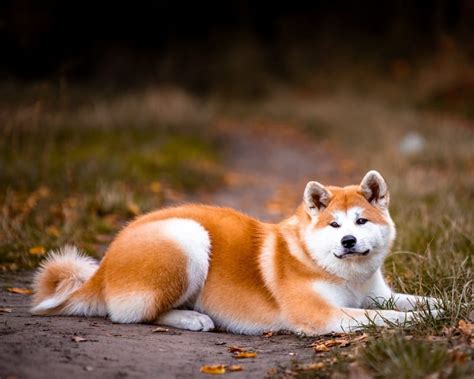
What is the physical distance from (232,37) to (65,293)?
923 inches

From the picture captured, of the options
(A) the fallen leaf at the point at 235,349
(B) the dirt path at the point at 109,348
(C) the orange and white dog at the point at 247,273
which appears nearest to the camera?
(B) the dirt path at the point at 109,348

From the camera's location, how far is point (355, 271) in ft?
14.2

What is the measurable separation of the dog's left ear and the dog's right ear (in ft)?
0.84

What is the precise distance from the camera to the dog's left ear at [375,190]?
4438 millimetres

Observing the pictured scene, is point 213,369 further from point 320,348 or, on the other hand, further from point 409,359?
point 409,359

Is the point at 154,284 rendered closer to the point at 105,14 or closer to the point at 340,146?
the point at 340,146

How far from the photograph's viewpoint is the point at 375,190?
450 cm

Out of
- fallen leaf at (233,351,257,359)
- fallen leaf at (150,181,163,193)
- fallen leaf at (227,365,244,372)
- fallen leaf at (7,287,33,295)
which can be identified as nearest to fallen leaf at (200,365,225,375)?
fallen leaf at (227,365,244,372)

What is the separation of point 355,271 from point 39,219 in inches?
162

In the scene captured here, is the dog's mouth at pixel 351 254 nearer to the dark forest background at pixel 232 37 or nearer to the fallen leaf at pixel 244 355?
the fallen leaf at pixel 244 355

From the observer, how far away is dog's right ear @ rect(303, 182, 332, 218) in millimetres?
4438

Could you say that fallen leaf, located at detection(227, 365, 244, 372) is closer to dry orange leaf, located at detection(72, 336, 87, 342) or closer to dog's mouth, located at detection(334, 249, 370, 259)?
dry orange leaf, located at detection(72, 336, 87, 342)

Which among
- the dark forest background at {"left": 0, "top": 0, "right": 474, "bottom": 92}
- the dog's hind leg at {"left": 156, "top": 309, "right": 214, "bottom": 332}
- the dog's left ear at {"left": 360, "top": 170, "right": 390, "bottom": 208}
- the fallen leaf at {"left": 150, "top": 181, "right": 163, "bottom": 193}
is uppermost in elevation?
the dark forest background at {"left": 0, "top": 0, "right": 474, "bottom": 92}

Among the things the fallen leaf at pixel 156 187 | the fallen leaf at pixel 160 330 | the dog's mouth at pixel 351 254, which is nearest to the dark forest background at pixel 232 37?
the fallen leaf at pixel 156 187
